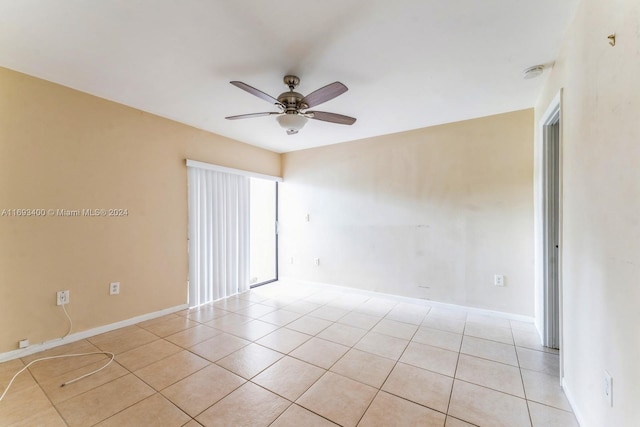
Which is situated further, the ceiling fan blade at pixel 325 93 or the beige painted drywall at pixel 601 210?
the ceiling fan blade at pixel 325 93

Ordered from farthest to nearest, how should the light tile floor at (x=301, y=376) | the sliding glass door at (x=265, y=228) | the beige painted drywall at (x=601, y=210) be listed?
the sliding glass door at (x=265, y=228)
the light tile floor at (x=301, y=376)
the beige painted drywall at (x=601, y=210)

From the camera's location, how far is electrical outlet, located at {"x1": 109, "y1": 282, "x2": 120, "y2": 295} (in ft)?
9.04

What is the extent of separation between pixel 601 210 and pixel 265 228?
14.9 ft

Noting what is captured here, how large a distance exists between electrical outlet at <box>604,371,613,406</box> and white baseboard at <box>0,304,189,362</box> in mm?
3807

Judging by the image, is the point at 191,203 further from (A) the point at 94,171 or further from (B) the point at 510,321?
(B) the point at 510,321

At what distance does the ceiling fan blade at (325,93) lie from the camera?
1809 mm

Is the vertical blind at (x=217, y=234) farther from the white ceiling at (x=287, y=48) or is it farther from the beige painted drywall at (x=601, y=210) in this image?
the beige painted drywall at (x=601, y=210)

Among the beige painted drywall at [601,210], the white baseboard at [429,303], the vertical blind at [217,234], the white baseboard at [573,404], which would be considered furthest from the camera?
the vertical blind at [217,234]

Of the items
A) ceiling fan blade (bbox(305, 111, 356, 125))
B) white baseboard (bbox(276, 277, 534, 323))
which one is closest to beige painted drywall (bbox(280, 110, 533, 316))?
→ white baseboard (bbox(276, 277, 534, 323))

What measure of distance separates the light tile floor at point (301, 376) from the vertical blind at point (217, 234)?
67 centimetres

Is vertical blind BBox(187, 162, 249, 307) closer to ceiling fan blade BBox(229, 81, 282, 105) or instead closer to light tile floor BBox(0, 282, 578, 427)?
light tile floor BBox(0, 282, 578, 427)

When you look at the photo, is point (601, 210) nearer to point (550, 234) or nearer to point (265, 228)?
point (550, 234)

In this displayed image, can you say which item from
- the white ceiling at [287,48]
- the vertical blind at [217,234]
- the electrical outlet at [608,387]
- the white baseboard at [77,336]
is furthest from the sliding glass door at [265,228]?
the electrical outlet at [608,387]

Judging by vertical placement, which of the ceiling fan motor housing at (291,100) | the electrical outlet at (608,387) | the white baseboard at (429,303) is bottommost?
the white baseboard at (429,303)
